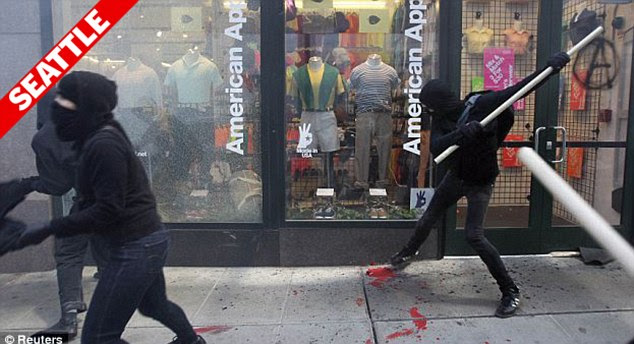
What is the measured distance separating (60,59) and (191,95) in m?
1.25

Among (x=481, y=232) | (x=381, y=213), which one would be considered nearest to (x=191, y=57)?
(x=381, y=213)

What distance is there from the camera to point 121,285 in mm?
2398

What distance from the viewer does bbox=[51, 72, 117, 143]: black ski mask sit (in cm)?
245

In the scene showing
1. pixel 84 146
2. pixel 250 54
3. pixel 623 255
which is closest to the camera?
pixel 623 255

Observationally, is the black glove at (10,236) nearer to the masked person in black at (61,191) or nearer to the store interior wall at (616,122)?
the masked person in black at (61,191)

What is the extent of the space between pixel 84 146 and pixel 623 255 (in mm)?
2262

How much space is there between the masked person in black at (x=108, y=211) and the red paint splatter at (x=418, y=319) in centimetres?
194

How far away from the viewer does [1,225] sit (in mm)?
2451

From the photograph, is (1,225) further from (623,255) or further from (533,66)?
(533,66)

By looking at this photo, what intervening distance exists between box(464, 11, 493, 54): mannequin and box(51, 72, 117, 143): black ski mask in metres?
3.55

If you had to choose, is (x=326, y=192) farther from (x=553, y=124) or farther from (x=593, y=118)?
(x=593, y=118)

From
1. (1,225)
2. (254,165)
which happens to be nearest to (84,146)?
(1,225)

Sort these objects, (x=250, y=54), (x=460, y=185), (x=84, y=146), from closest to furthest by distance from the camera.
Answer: (x=84, y=146)
(x=460, y=185)
(x=250, y=54)

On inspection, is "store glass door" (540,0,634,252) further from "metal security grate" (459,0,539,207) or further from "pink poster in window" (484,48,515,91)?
"pink poster in window" (484,48,515,91)
